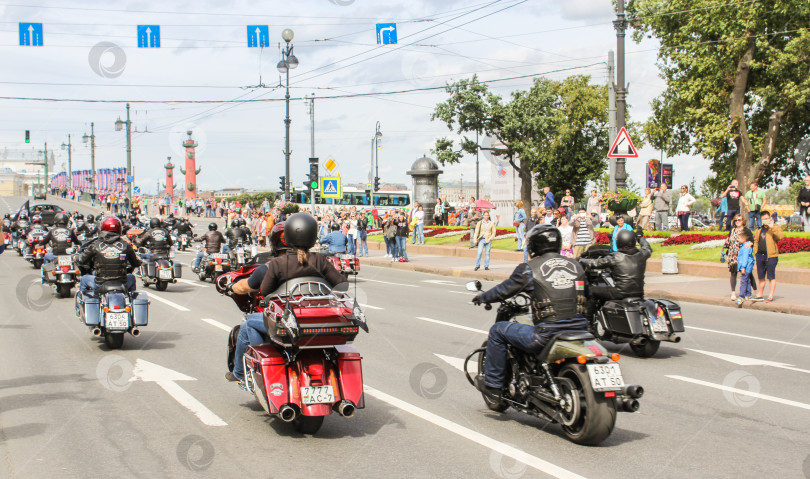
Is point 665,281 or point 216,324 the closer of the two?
point 216,324

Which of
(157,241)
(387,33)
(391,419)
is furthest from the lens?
(387,33)

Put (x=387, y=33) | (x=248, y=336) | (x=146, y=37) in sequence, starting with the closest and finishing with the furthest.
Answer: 1. (x=248, y=336)
2. (x=146, y=37)
3. (x=387, y=33)

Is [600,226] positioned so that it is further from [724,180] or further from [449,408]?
[449,408]

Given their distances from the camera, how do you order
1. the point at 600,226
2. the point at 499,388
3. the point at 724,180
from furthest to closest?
the point at 724,180 → the point at 600,226 → the point at 499,388

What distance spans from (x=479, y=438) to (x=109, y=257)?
6.08 meters

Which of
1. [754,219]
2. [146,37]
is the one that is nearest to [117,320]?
[146,37]

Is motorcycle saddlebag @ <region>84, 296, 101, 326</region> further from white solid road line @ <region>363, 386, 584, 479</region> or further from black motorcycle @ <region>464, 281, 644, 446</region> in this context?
black motorcycle @ <region>464, 281, 644, 446</region>

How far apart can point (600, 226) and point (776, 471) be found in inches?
914

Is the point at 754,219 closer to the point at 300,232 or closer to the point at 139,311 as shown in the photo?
the point at 139,311

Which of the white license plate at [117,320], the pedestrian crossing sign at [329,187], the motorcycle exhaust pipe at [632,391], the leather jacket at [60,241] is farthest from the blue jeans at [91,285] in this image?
the pedestrian crossing sign at [329,187]

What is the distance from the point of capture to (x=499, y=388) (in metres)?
6.37

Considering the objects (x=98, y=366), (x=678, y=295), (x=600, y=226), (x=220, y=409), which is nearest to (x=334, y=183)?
(x=600, y=226)

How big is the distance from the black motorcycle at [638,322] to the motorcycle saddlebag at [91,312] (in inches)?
238

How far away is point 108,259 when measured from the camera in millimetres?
10141
